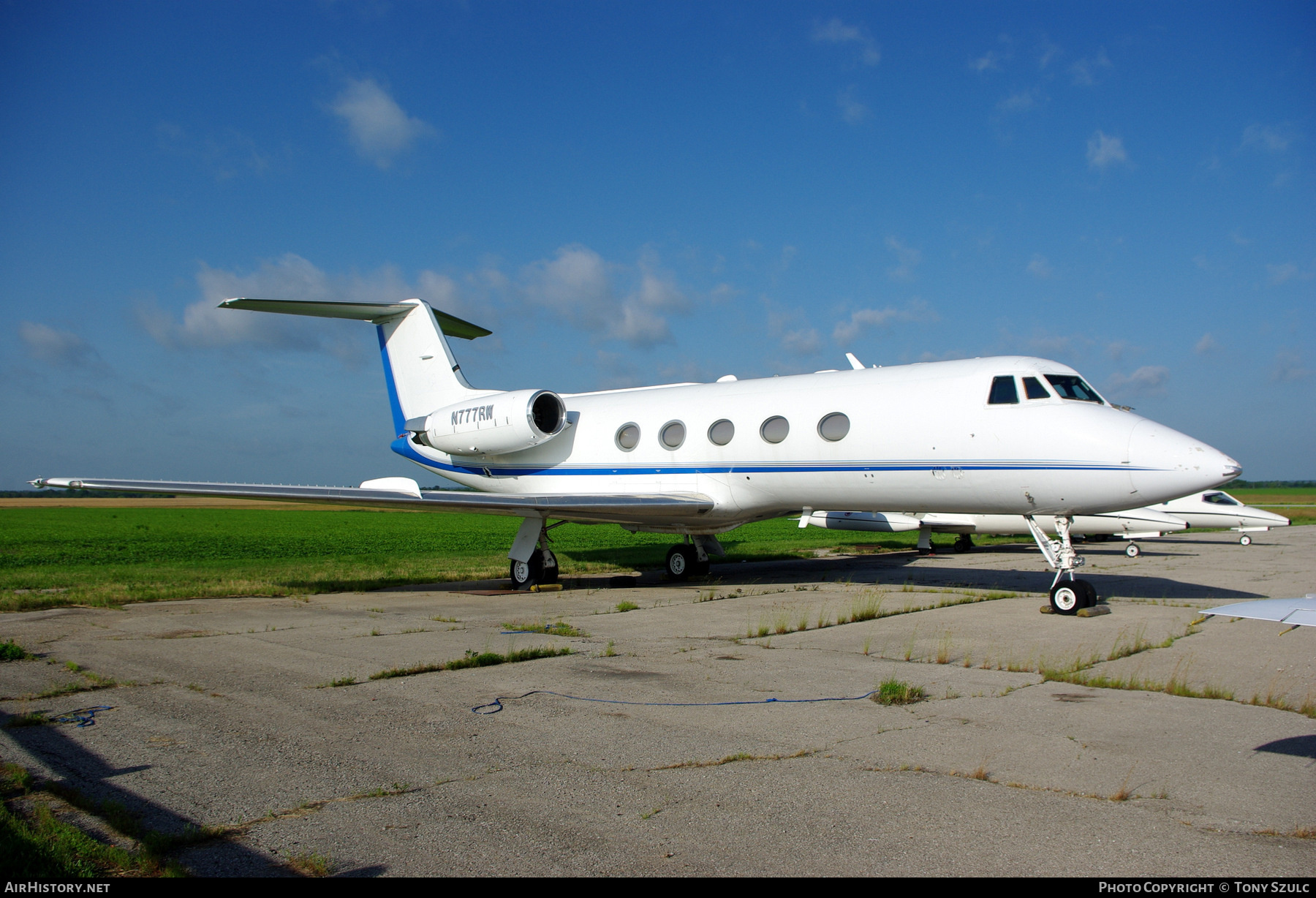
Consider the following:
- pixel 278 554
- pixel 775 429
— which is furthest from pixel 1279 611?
pixel 278 554

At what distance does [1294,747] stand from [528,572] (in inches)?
445

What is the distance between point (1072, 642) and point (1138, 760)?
3.86 metres

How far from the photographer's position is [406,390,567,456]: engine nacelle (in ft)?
50.2

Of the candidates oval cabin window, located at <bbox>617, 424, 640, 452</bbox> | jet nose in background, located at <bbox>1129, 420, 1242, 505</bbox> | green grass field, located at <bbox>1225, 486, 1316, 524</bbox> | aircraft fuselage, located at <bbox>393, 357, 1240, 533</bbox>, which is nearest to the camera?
jet nose in background, located at <bbox>1129, 420, 1242, 505</bbox>

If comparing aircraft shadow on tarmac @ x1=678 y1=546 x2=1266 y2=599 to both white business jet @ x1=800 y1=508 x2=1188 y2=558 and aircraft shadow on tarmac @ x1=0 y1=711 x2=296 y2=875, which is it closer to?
white business jet @ x1=800 y1=508 x2=1188 y2=558

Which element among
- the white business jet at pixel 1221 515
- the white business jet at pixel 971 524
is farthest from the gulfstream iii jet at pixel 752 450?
the white business jet at pixel 1221 515

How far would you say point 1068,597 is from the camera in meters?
9.78

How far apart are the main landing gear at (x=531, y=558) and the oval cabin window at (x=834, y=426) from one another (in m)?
5.24

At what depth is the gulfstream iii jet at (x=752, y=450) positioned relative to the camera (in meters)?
9.84

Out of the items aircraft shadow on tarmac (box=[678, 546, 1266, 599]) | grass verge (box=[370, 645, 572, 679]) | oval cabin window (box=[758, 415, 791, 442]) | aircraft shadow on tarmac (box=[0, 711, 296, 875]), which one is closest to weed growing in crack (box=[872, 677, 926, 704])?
grass verge (box=[370, 645, 572, 679])

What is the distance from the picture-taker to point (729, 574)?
1638cm

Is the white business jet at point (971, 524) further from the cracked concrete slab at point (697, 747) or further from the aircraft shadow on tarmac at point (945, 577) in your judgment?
the cracked concrete slab at point (697, 747)

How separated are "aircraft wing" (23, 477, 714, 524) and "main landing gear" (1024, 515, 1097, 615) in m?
5.08
